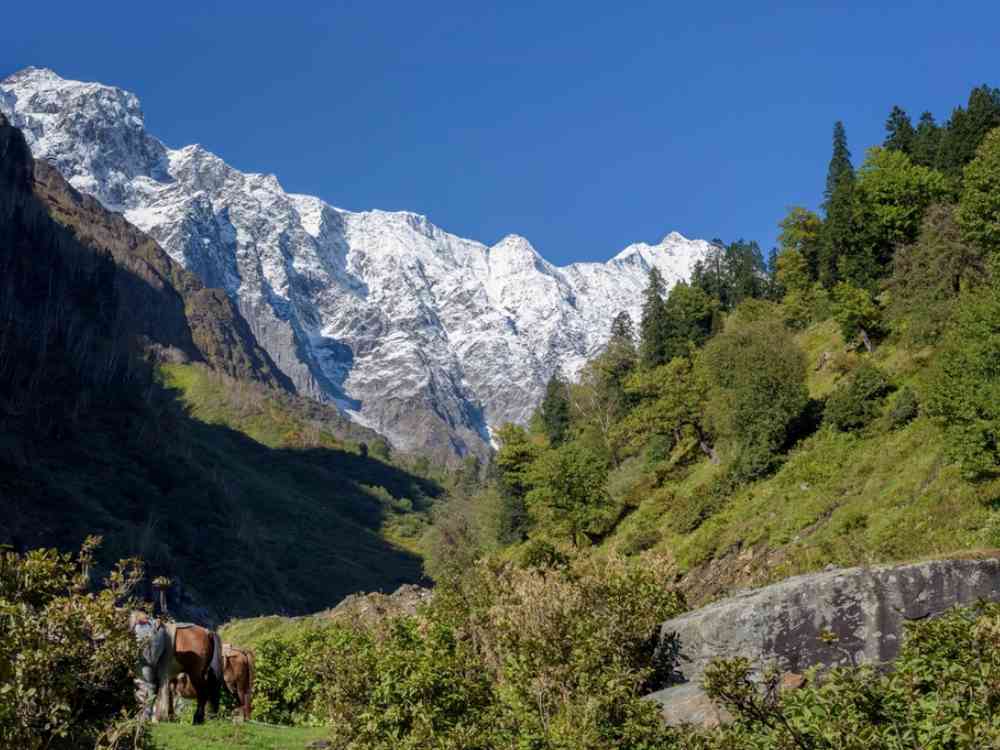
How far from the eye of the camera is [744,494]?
49.5 metres

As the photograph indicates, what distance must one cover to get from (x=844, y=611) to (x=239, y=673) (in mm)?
14139

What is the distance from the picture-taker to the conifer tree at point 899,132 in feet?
268

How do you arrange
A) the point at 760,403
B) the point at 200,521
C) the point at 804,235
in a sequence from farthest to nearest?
the point at 200,521 → the point at 804,235 → the point at 760,403

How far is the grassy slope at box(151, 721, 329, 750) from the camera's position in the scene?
15.8 meters

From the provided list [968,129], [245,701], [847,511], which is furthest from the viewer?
[968,129]

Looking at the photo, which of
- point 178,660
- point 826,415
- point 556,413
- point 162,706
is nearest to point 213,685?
point 162,706

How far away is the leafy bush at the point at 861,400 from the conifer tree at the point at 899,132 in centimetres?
4314

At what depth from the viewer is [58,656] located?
7.43 metres

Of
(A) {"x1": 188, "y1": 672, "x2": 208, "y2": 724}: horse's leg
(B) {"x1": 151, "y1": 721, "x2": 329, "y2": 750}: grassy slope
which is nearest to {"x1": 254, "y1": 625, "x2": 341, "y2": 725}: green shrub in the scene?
(B) {"x1": 151, "y1": 721, "x2": 329, "y2": 750}: grassy slope

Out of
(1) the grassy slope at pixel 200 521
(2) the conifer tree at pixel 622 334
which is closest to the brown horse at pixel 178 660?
(1) the grassy slope at pixel 200 521

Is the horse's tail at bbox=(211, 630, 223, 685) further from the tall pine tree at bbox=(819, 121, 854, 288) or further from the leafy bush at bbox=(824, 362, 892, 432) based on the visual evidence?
the tall pine tree at bbox=(819, 121, 854, 288)

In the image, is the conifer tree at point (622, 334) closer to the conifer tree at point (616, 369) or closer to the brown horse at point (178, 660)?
the conifer tree at point (616, 369)

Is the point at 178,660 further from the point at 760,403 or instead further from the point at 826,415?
the point at 760,403

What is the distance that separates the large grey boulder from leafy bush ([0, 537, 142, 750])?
11089 millimetres
